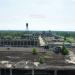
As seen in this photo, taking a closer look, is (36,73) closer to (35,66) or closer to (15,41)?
(35,66)

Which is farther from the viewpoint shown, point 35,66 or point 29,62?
point 29,62

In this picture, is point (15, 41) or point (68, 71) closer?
point (68, 71)

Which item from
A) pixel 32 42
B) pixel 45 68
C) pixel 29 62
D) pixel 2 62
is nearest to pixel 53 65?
pixel 45 68

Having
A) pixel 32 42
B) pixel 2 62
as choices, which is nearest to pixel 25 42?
pixel 32 42

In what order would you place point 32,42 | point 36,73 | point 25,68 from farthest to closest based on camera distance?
point 32,42
point 36,73
point 25,68

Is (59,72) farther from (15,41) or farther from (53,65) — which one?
(15,41)

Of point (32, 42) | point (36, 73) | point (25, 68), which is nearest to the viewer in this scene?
point (25, 68)

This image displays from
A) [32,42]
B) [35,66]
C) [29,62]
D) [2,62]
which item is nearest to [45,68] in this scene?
[35,66]

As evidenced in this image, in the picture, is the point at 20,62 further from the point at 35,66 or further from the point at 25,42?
the point at 25,42
